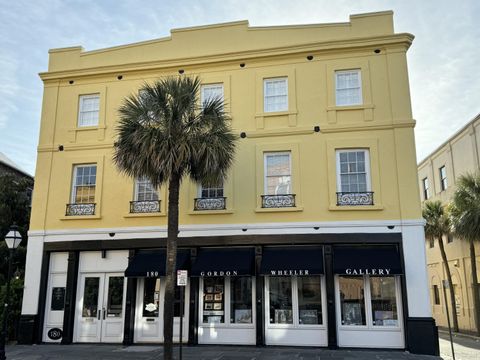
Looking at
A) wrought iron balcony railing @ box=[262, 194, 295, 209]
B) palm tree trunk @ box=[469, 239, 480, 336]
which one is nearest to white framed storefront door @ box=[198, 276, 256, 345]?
wrought iron balcony railing @ box=[262, 194, 295, 209]

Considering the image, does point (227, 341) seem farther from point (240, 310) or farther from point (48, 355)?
point (48, 355)

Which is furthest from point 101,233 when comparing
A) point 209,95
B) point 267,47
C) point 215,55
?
point 267,47

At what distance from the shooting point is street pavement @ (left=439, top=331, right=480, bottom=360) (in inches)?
575

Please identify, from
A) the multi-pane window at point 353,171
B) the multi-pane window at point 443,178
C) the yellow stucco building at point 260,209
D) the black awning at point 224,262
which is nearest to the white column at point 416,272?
the yellow stucco building at point 260,209

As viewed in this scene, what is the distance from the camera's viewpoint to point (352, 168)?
15.3 m

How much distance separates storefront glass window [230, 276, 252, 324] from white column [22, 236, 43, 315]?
23.7 ft

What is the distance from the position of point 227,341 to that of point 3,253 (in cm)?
1063

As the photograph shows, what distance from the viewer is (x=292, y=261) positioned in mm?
14523

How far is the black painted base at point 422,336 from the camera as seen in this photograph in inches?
523

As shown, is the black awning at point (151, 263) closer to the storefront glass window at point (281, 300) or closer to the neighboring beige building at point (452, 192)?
the storefront glass window at point (281, 300)

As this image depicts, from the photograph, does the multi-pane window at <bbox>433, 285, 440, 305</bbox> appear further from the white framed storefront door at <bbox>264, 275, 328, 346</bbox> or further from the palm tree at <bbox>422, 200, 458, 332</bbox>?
the white framed storefront door at <bbox>264, 275, 328, 346</bbox>

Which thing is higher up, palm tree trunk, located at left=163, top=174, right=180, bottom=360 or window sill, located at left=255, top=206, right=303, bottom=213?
window sill, located at left=255, top=206, right=303, bottom=213

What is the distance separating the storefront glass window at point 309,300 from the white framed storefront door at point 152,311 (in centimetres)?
387

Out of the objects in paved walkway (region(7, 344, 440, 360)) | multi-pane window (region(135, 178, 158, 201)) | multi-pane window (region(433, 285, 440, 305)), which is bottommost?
paved walkway (region(7, 344, 440, 360))
